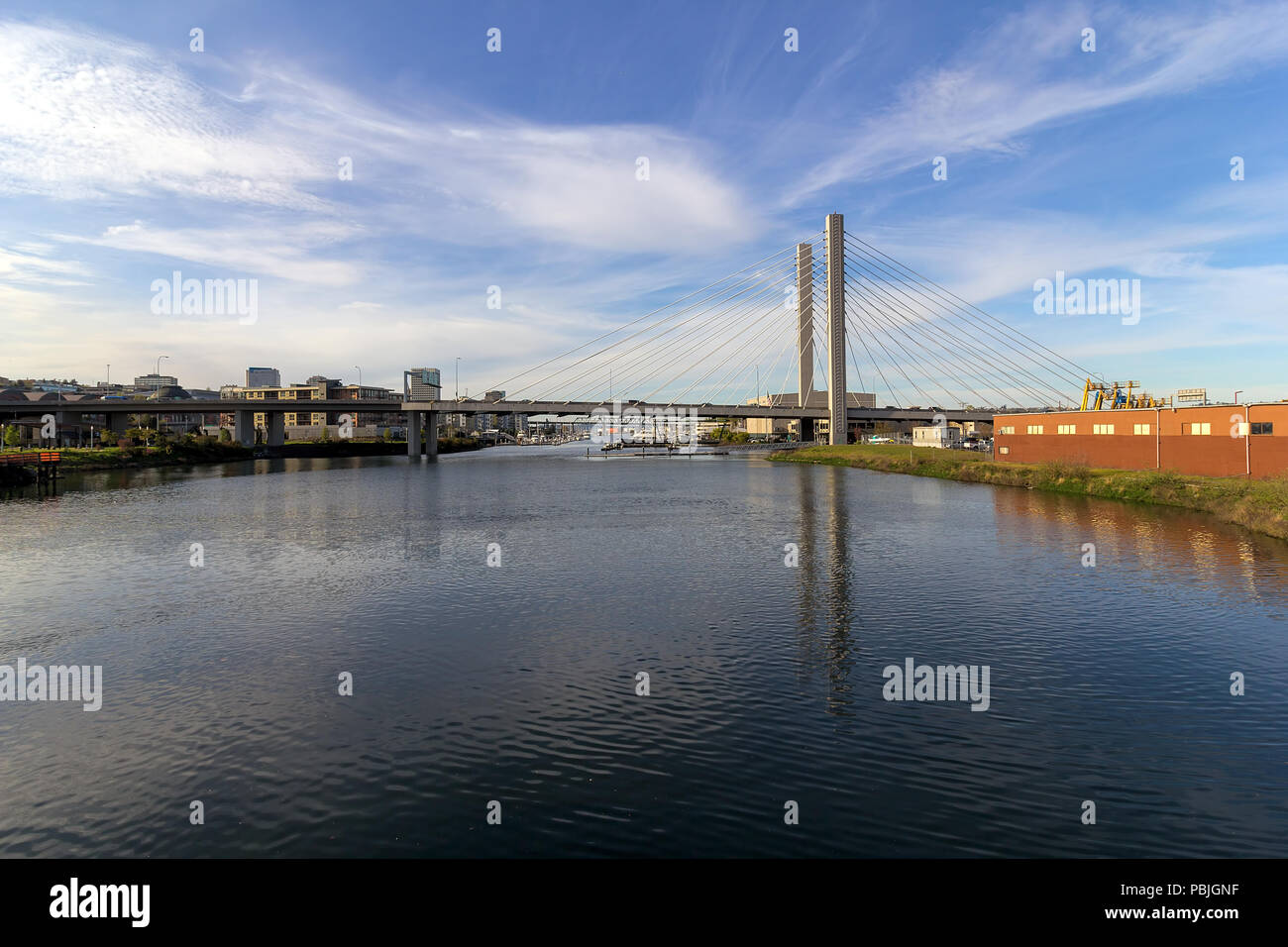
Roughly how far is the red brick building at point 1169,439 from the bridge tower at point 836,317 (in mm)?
38102

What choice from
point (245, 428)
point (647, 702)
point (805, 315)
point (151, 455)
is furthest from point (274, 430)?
point (647, 702)

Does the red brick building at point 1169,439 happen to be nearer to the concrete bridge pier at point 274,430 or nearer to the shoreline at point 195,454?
the shoreline at point 195,454

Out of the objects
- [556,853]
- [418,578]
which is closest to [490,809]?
[556,853]

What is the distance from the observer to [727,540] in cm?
3691

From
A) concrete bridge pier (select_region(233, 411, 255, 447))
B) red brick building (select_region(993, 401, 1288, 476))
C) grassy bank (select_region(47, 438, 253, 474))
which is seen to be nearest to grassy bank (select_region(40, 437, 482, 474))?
grassy bank (select_region(47, 438, 253, 474))

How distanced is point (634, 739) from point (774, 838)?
3.71 m

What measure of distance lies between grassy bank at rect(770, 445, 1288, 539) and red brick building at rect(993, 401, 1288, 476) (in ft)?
8.51

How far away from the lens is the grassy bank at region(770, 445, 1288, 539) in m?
36.8

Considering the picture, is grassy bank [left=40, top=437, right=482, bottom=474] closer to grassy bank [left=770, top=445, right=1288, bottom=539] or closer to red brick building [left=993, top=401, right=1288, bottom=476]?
grassy bank [left=770, top=445, right=1288, bottom=539]

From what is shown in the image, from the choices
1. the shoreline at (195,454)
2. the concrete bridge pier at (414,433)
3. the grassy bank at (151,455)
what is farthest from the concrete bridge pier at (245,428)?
the concrete bridge pier at (414,433)

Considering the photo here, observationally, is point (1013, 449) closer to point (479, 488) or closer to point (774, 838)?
point (479, 488)

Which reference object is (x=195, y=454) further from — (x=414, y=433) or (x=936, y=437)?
(x=936, y=437)

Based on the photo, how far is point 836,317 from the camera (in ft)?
367

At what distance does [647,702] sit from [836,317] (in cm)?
10534
